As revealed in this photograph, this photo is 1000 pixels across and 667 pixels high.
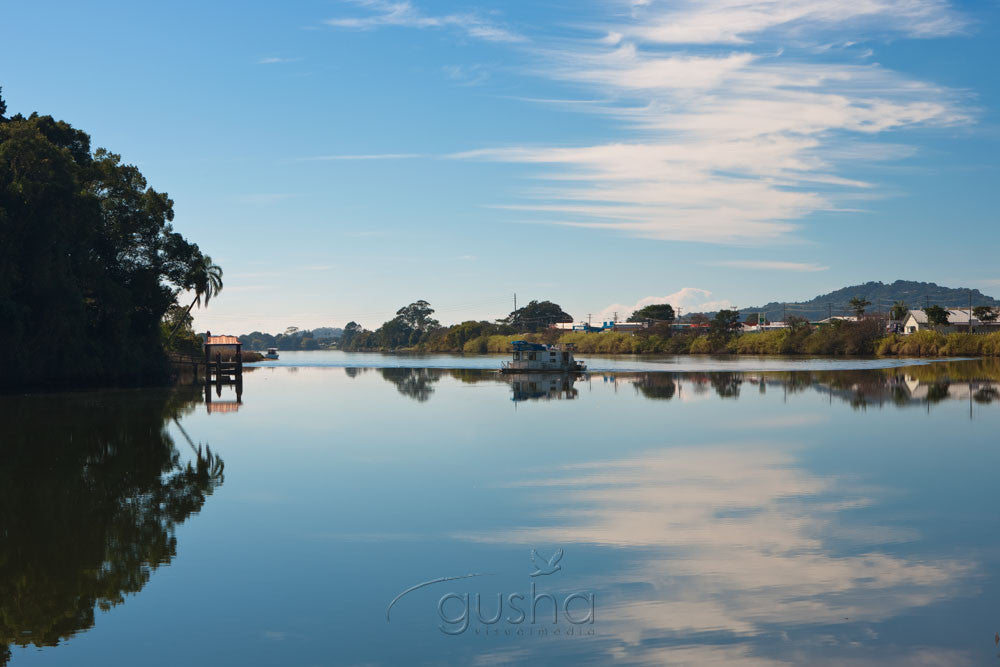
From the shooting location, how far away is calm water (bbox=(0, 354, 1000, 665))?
9078 mm

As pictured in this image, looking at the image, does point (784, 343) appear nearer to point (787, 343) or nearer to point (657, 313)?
point (787, 343)

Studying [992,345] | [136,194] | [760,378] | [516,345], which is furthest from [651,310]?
[136,194]

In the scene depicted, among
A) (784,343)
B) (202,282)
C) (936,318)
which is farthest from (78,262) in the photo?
(936,318)

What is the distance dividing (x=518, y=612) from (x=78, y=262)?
1582 inches

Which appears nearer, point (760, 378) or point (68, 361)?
point (68, 361)

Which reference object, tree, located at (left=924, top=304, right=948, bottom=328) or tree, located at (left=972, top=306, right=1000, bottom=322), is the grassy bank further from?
tree, located at (left=972, top=306, right=1000, bottom=322)

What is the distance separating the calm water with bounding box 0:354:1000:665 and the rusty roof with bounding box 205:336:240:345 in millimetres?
34335

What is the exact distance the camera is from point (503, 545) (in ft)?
42.2

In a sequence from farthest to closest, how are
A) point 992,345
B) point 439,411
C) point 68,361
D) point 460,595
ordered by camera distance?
point 992,345
point 68,361
point 439,411
point 460,595

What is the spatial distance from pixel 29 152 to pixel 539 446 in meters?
29.4

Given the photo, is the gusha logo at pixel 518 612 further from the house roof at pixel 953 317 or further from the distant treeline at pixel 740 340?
the house roof at pixel 953 317

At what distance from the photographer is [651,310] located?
628 ft

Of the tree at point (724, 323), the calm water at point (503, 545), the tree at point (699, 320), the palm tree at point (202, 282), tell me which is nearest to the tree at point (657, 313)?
the tree at point (699, 320)

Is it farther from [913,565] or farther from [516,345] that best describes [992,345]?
[913,565]
